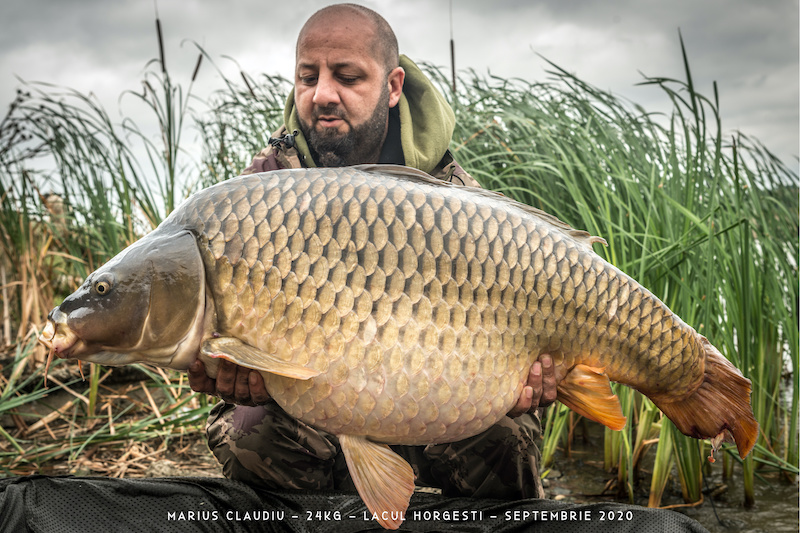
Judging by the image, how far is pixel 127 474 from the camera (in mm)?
2232

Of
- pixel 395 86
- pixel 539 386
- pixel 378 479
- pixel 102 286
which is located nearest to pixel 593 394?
pixel 539 386

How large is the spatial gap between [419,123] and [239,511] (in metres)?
1.18

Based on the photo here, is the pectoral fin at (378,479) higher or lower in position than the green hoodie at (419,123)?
lower

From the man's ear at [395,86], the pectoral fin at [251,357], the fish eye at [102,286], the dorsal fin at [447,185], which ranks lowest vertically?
the pectoral fin at [251,357]

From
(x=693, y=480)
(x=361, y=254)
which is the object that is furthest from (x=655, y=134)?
(x=361, y=254)

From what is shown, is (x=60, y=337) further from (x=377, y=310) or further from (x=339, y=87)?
(x=339, y=87)

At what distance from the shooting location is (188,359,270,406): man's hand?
1.30m

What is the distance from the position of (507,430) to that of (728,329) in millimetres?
876

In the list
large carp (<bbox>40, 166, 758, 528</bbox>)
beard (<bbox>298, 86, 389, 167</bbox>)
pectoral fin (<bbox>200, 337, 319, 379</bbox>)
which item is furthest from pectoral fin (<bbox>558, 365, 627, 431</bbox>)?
beard (<bbox>298, 86, 389, 167</bbox>)

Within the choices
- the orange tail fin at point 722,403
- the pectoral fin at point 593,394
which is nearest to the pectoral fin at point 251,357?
the pectoral fin at point 593,394

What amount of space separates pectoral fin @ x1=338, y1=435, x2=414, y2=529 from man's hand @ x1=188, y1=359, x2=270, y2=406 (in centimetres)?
19

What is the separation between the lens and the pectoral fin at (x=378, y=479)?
1233mm

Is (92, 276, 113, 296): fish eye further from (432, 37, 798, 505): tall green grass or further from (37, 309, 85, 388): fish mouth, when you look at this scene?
(432, 37, 798, 505): tall green grass

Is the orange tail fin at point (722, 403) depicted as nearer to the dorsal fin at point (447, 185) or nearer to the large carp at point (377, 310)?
the large carp at point (377, 310)
